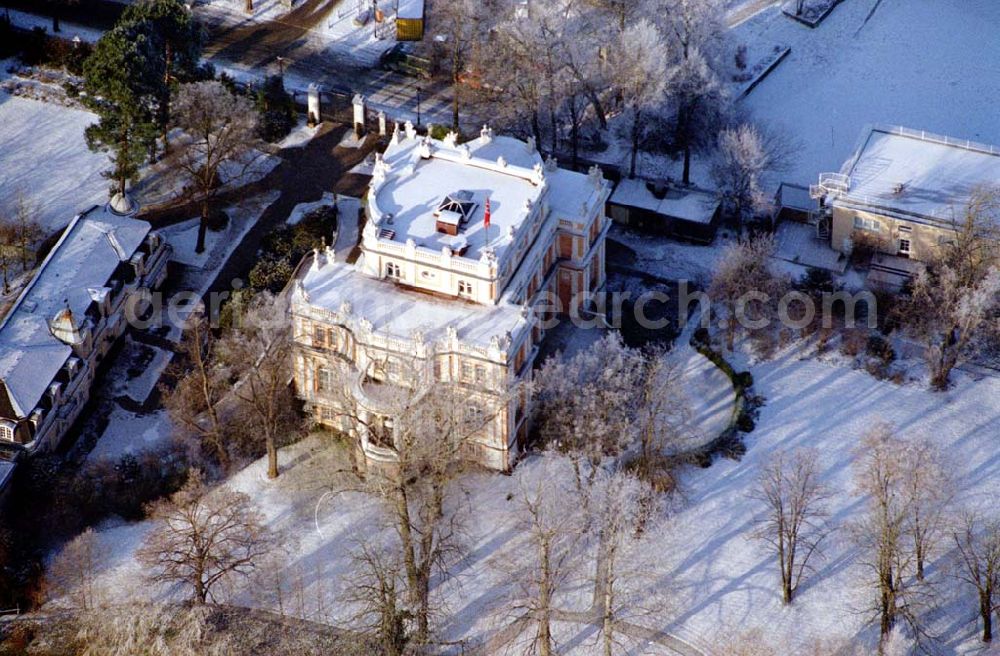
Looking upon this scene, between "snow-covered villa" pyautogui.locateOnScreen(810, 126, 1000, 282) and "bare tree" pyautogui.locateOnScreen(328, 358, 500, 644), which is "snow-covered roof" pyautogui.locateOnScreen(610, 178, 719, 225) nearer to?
"snow-covered villa" pyautogui.locateOnScreen(810, 126, 1000, 282)

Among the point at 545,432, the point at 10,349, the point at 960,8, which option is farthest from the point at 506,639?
the point at 960,8

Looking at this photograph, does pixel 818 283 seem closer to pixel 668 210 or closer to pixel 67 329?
pixel 668 210

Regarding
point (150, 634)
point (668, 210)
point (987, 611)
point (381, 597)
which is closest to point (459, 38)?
point (668, 210)

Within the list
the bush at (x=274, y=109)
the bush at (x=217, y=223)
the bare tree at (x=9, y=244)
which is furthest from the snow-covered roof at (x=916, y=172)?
the bare tree at (x=9, y=244)

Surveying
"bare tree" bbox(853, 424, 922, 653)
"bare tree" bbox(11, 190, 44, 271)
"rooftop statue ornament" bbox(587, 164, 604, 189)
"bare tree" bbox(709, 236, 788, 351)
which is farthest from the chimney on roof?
"bare tree" bbox(853, 424, 922, 653)

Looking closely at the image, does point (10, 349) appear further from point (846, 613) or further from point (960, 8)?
point (960, 8)
